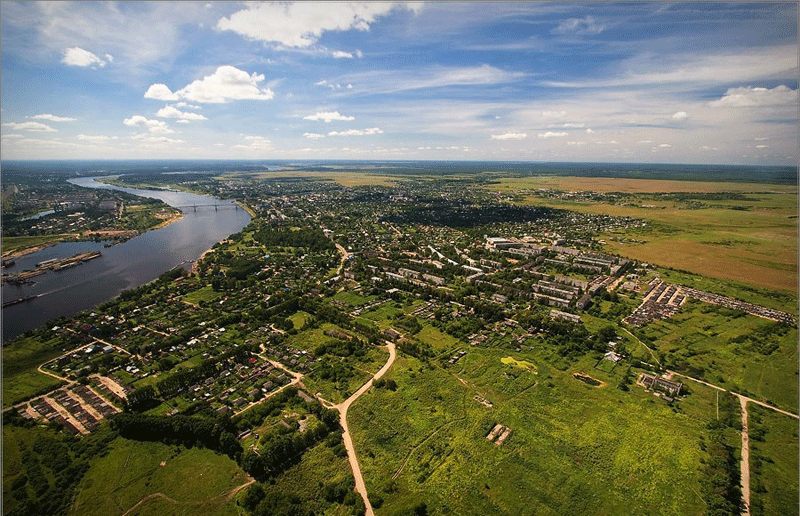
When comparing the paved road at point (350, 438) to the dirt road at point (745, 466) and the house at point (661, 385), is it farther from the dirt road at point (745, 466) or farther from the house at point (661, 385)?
the house at point (661, 385)

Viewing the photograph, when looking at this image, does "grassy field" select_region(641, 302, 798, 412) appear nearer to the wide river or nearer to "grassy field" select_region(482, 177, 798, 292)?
"grassy field" select_region(482, 177, 798, 292)

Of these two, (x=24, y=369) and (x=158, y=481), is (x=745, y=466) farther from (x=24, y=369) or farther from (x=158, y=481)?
(x=24, y=369)

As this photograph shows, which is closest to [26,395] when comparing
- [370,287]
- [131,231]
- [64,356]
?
[64,356]

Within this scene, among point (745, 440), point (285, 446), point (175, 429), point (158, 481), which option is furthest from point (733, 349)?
point (158, 481)

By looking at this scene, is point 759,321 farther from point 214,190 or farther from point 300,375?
point 214,190

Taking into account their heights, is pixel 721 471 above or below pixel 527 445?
above

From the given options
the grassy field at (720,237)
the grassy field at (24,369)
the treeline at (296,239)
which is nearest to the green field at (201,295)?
the grassy field at (24,369)

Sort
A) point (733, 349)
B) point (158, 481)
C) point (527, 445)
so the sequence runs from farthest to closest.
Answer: point (733, 349)
point (527, 445)
point (158, 481)
